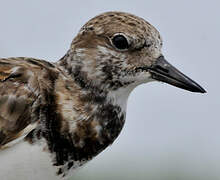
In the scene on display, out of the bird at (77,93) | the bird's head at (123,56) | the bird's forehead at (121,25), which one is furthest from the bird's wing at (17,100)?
the bird's forehead at (121,25)

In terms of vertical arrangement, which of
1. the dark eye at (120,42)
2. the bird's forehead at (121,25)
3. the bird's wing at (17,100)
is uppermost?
the bird's forehead at (121,25)

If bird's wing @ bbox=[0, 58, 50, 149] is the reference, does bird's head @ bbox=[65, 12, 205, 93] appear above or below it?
above

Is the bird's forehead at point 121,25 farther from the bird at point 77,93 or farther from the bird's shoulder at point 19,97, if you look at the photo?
the bird's shoulder at point 19,97

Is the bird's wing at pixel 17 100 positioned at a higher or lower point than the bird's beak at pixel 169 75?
lower

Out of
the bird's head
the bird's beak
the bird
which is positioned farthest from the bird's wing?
the bird's beak

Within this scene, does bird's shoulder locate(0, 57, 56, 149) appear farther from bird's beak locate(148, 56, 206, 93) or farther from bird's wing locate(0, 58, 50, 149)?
bird's beak locate(148, 56, 206, 93)

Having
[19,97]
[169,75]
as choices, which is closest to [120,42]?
[169,75]

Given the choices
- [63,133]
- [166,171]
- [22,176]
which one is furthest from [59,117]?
[166,171]

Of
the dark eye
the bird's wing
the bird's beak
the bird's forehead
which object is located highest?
the bird's forehead
